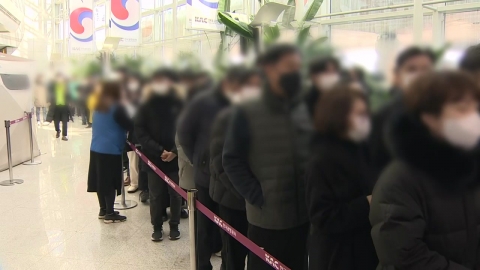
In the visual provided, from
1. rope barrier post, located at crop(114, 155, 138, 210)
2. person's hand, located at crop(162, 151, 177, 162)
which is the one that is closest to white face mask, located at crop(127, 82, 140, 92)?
person's hand, located at crop(162, 151, 177, 162)

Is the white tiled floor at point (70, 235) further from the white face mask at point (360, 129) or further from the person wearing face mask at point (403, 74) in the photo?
the person wearing face mask at point (403, 74)

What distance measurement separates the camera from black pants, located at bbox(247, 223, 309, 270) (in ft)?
5.65

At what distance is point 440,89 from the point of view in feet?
2.67

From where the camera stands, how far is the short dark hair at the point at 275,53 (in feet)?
3.93

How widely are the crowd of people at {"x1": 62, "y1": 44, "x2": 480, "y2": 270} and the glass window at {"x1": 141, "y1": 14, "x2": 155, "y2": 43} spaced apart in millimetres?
228

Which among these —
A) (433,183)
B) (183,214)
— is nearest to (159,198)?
(183,214)

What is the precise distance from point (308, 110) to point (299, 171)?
0.40m

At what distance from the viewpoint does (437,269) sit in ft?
3.64

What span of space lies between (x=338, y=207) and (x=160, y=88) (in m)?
1.10

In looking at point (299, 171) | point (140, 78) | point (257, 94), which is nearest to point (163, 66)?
point (140, 78)

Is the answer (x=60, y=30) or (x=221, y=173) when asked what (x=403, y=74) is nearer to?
(x=221, y=173)

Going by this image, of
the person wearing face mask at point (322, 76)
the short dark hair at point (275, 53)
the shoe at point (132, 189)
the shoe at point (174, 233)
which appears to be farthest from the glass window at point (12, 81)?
the person wearing face mask at point (322, 76)

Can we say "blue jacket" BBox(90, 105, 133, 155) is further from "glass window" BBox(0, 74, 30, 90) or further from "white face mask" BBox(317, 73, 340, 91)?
"glass window" BBox(0, 74, 30, 90)

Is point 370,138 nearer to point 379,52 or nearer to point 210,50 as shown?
point 379,52
